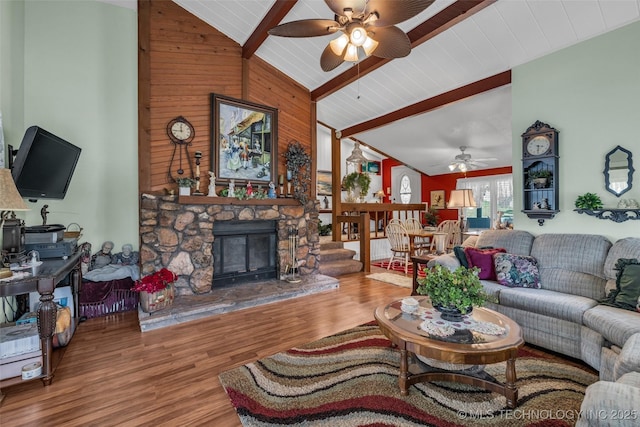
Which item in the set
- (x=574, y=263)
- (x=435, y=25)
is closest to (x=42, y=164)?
(x=435, y=25)

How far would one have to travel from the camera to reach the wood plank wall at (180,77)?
11.9 feet

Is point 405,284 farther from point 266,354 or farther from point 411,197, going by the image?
point 411,197

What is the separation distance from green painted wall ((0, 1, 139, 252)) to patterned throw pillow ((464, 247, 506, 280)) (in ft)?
14.0

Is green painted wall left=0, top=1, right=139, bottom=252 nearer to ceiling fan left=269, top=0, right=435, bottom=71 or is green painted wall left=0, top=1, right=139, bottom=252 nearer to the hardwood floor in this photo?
the hardwood floor

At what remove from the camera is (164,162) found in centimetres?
372

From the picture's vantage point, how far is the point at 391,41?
244 cm

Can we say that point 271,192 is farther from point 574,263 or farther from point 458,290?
point 574,263

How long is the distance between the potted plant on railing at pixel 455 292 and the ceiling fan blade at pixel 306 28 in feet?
6.86

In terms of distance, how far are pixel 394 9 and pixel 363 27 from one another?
251 millimetres

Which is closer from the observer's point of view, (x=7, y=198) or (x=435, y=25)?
(x=7, y=198)

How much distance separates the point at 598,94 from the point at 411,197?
6670 millimetres

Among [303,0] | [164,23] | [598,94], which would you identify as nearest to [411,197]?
[598,94]

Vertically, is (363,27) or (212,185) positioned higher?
(363,27)

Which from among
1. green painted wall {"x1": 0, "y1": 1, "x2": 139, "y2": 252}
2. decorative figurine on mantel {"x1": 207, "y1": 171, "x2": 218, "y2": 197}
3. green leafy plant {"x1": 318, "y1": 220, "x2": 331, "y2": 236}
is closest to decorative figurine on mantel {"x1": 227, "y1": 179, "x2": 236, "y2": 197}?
decorative figurine on mantel {"x1": 207, "y1": 171, "x2": 218, "y2": 197}
